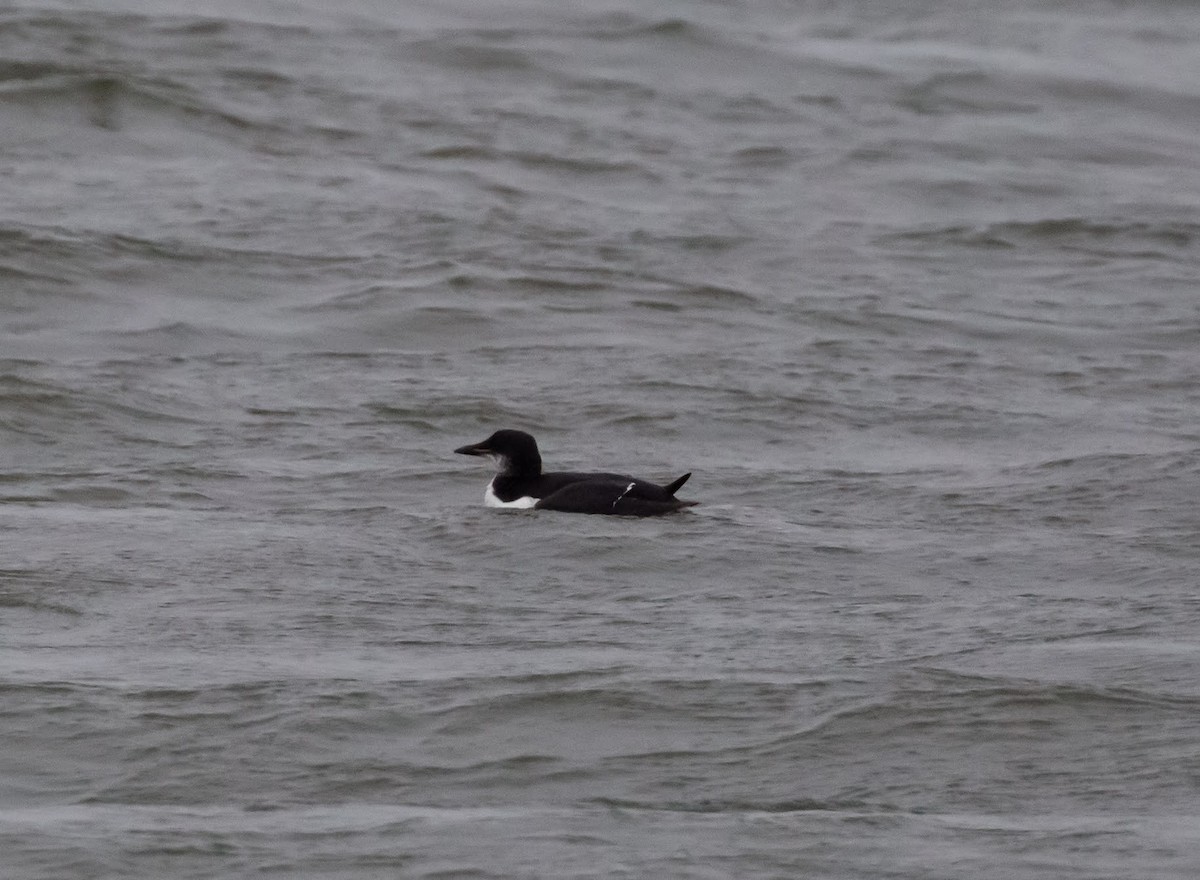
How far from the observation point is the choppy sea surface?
291 inches

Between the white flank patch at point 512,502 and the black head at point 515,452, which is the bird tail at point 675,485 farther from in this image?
the black head at point 515,452

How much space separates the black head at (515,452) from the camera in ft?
37.8

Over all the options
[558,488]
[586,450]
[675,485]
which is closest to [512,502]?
[558,488]

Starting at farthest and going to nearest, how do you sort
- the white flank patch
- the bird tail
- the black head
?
the black head → the white flank patch → the bird tail

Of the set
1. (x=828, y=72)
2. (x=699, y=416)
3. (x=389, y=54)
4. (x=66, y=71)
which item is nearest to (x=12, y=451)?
(x=699, y=416)

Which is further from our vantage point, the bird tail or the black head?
the black head

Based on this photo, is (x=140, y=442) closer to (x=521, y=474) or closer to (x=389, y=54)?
(x=521, y=474)

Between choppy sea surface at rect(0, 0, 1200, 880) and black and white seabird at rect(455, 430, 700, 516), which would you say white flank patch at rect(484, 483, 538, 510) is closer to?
black and white seabird at rect(455, 430, 700, 516)

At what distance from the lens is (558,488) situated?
11.3m

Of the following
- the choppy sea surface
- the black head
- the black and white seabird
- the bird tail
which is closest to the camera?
the choppy sea surface

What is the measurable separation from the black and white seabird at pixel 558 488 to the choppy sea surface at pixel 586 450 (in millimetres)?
200

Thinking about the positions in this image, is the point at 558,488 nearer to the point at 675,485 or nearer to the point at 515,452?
the point at 515,452

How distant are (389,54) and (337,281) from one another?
801cm

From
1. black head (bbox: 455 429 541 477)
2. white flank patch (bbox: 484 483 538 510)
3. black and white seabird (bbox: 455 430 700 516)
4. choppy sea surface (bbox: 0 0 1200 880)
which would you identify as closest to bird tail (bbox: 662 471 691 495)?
black and white seabird (bbox: 455 430 700 516)
